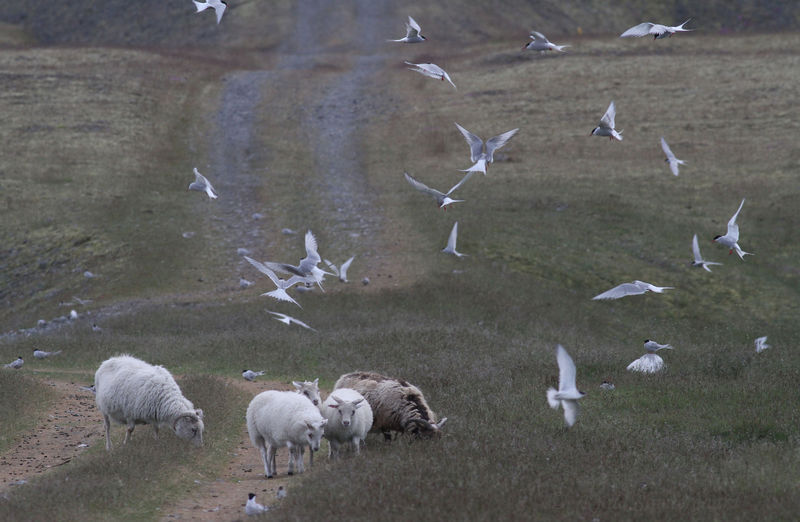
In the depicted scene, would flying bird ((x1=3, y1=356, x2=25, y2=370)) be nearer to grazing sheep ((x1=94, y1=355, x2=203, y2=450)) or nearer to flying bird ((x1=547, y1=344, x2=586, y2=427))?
grazing sheep ((x1=94, y1=355, x2=203, y2=450))

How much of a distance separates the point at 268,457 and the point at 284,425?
2.93 ft

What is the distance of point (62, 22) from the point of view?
78.1 m

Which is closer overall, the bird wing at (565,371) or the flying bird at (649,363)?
the bird wing at (565,371)

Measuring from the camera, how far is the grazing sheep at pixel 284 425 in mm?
13578

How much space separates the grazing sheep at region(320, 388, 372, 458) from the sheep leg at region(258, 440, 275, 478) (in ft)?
3.03

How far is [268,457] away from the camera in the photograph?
1424cm

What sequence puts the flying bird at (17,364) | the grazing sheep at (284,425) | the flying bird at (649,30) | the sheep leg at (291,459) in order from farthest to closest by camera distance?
the flying bird at (17,364) < the flying bird at (649,30) < the sheep leg at (291,459) < the grazing sheep at (284,425)

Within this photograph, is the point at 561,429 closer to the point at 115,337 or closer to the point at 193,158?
the point at 115,337

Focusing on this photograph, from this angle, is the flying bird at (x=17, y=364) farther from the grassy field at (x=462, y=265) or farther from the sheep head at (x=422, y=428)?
the sheep head at (x=422, y=428)

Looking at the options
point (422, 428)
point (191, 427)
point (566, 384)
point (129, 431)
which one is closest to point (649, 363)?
point (422, 428)

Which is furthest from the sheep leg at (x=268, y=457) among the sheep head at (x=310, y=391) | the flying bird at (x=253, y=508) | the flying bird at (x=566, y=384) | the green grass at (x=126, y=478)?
the flying bird at (x=566, y=384)

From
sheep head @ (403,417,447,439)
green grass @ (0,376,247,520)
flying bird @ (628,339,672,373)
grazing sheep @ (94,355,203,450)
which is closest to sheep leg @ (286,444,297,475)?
green grass @ (0,376,247,520)

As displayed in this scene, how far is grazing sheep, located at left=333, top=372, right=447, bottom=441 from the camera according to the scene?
14617 mm

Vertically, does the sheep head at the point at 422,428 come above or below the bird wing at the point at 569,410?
below
